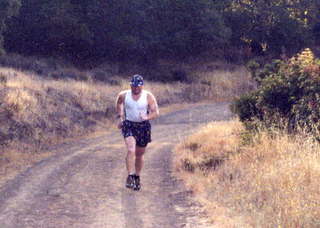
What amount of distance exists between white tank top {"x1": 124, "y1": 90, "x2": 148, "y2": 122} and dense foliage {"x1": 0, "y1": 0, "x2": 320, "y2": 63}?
2292 centimetres

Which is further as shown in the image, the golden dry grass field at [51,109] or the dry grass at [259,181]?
the golden dry grass field at [51,109]

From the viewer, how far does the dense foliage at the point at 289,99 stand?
35.2ft

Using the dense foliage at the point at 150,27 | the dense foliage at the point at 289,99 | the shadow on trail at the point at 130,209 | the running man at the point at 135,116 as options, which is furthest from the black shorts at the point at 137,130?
the dense foliage at the point at 150,27

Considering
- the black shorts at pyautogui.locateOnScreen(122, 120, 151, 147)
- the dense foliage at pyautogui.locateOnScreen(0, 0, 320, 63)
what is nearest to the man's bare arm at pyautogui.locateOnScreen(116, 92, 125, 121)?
the black shorts at pyautogui.locateOnScreen(122, 120, 151, 147)

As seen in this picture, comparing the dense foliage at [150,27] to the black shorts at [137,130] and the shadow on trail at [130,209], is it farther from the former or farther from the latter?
the shadow on trail at [130,209]

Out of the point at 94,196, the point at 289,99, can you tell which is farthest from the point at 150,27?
the point at 94,196

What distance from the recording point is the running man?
349 inches

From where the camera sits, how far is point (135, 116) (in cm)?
891

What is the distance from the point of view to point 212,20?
34.6 metres

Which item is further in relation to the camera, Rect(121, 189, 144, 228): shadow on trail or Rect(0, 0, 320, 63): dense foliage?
Rect(0, 0, 320, 63): dense foliage

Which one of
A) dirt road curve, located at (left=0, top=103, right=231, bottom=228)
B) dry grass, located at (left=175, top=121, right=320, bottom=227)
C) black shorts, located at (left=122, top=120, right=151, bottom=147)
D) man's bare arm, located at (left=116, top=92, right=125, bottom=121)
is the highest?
man's bare arm, located at (left=116, top=92, right=125, bottom=121)

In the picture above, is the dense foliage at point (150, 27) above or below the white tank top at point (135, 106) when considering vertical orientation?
above

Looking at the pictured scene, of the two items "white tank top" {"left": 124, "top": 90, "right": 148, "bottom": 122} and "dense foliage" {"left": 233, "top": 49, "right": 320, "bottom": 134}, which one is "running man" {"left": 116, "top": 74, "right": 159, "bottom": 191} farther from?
"dense foliage" {"left": 233, "top": 49, "right": 320, "bottom": 134}

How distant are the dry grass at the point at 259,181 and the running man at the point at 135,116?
A: 4.17 ft
